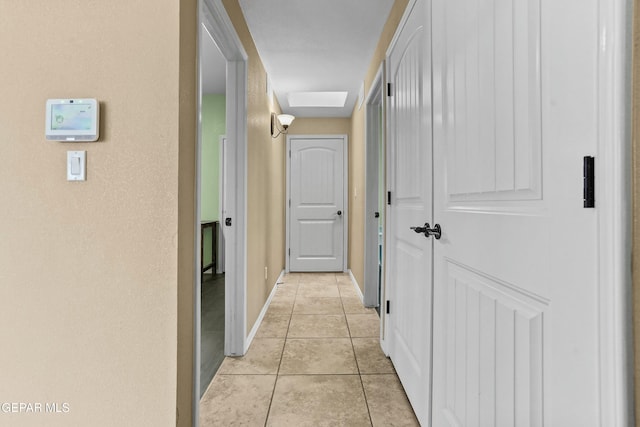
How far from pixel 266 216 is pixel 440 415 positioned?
7.95 ft

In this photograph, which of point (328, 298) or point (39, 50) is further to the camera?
point (328, 298)

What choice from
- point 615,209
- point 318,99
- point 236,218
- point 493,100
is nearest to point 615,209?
point 615,209

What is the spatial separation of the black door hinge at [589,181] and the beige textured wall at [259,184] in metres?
1.97

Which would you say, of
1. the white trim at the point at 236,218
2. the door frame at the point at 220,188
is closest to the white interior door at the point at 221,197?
the door frame at the point at 220,188

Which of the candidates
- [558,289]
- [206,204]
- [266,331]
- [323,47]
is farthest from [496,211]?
[206,204]

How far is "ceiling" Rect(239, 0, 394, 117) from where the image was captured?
2273 mm

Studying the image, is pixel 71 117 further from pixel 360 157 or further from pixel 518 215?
pixel 360 157

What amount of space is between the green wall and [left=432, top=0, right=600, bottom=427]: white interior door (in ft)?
13.3

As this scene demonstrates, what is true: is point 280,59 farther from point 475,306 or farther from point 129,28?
point 475,306

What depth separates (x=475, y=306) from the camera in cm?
102

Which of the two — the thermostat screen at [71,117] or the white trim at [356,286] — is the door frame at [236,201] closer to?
the thermostat screen at [71,117]

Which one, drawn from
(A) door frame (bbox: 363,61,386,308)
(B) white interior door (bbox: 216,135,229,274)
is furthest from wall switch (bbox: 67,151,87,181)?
(B) white interior door (bbox: 216,135,229,274)

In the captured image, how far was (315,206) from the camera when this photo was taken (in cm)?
495

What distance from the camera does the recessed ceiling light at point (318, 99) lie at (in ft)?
14.5
